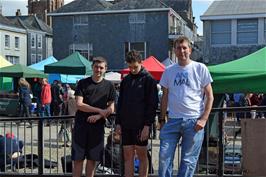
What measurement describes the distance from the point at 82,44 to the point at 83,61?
97.0 feet

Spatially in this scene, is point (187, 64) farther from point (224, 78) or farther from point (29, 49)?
point (29, 49)

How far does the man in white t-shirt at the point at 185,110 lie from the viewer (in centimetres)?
553

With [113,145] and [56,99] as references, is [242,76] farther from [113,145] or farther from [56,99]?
[56,99]

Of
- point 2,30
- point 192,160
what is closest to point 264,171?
point 192,160

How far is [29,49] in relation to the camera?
185 feet

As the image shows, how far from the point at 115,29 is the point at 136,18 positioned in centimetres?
217

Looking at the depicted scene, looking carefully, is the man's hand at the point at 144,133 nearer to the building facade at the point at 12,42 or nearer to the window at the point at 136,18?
the window at the point at 136,18

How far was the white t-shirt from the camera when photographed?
5531 millimetres

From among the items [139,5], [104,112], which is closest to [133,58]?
[104,112]

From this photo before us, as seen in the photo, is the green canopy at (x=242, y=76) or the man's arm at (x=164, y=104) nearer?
the man's arm at (x=164, y=104)

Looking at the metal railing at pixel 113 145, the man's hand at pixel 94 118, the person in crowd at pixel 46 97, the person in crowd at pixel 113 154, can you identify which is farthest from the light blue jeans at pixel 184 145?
the person in crowd at pixel 46 97

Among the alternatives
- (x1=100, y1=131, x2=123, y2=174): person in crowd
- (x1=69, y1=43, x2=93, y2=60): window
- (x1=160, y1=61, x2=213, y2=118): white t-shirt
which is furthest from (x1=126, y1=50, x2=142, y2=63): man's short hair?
(x1=69, y1=43, x2=93, y2=60): window

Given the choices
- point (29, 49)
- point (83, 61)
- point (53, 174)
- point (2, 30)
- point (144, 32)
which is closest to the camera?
point (53, 174)

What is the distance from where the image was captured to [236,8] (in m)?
36.4
